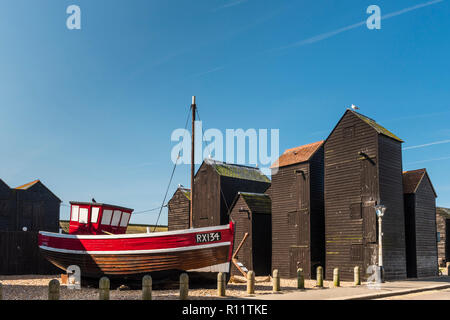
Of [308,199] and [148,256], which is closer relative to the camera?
[148,256]

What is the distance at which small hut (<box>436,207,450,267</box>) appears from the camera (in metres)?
39.7

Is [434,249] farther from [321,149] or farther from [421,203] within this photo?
[321,149]

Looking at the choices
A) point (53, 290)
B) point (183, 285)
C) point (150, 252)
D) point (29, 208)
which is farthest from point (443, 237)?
point (29, 208)

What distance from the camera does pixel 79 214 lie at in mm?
22781

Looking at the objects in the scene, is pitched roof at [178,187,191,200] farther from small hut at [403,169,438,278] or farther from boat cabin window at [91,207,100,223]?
small hut at [403,169,438,278]

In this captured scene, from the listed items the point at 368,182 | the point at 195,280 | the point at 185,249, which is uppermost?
the point at 368,182

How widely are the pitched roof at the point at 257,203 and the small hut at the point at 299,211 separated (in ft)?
5.28

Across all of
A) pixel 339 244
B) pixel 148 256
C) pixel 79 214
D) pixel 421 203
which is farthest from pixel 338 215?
pixel 79 214

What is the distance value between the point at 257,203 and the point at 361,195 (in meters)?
9.38

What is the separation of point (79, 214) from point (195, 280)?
6989 mm

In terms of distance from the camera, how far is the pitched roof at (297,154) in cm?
3080

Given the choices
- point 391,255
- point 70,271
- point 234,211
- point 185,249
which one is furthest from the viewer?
point 234,211

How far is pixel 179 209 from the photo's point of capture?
40.7m

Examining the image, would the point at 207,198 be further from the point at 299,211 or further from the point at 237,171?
the point at 299,211
